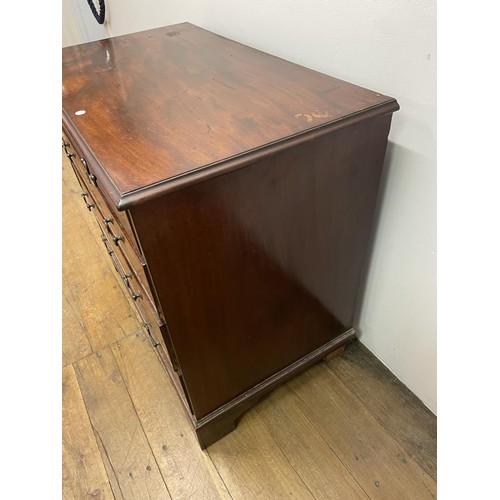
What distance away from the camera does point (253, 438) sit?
111cm

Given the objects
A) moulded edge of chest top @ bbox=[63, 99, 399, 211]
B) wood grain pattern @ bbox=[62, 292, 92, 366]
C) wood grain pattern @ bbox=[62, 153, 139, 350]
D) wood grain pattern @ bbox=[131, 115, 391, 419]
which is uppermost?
moulded edge of chest top @ bbox=[63, 99, 399, 211]

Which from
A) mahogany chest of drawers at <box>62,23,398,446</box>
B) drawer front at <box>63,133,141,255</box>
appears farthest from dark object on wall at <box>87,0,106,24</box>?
drawer front at <box>63,133,141,255</box>

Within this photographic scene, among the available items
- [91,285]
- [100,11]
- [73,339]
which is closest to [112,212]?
[73,339]

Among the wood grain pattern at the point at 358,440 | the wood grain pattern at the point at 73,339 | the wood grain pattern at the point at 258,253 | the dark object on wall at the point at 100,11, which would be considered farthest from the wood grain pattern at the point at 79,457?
the dark object on wall at the point at 100,11

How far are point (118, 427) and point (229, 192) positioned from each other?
2.89 feet

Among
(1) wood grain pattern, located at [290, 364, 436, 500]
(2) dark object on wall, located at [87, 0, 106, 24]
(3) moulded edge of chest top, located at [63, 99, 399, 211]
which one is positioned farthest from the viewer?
(2) dark object on wall, located at [87, 0, 106, 24]

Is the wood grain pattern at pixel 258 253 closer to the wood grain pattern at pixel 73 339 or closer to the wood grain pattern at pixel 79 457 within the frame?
the wood grain pattern at pixel 79 457

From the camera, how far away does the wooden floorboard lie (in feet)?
3.33

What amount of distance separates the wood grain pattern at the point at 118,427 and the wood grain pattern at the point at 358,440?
1.52ft

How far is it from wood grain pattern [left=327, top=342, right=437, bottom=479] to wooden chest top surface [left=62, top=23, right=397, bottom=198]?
840mm

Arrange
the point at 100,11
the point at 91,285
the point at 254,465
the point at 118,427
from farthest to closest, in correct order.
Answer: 1. the point at 100,11
2. the point at 91,285
3. the point at 118,427
4. the point at 254,465

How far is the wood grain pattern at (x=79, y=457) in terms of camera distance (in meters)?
1.04

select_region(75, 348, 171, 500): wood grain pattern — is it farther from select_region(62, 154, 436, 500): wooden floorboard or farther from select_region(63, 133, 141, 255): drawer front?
select_region(63, 133, 141, 255): drawer front

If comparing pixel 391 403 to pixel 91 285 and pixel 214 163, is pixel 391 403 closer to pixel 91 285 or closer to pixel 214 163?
pixel 214 163
